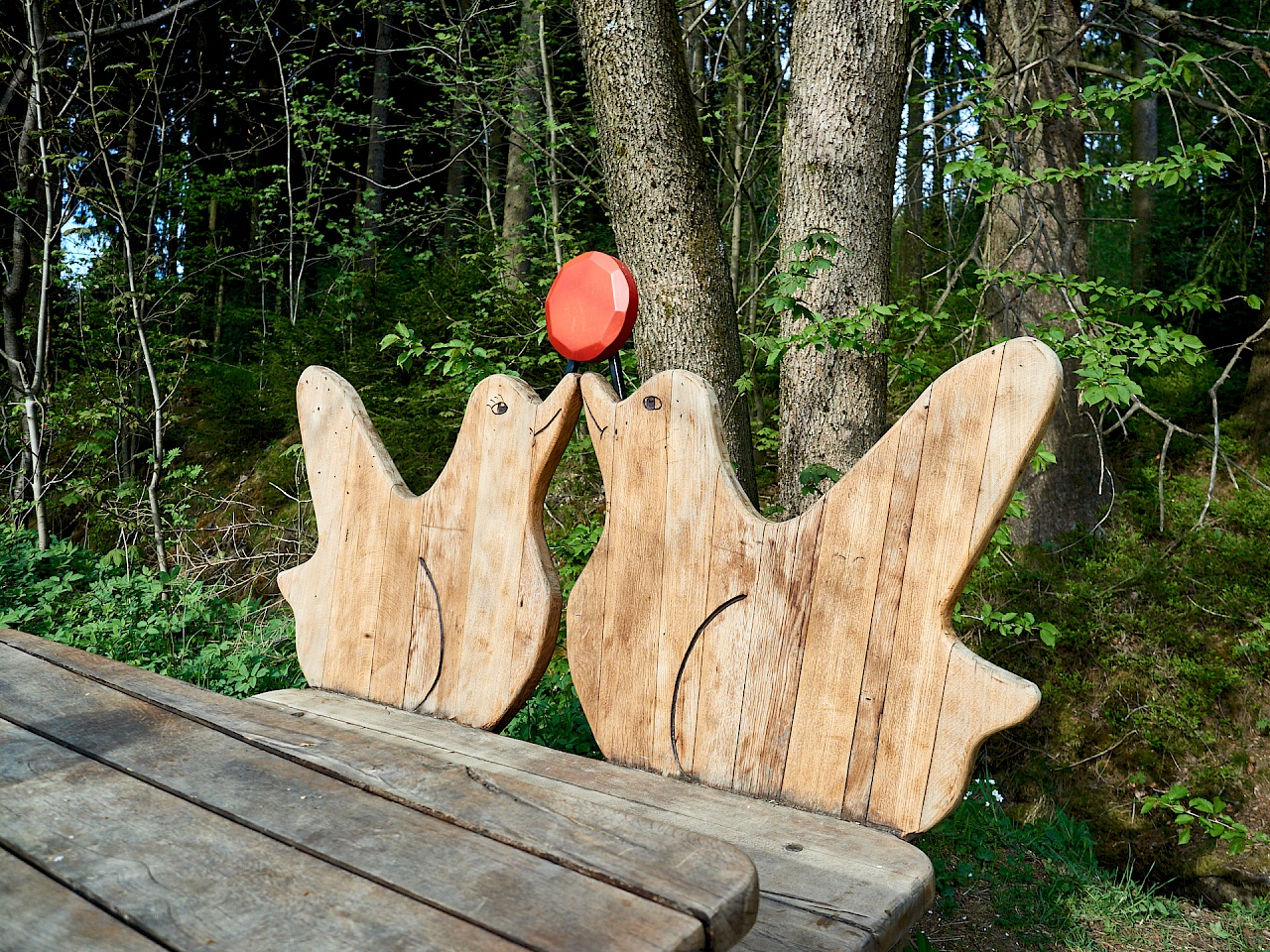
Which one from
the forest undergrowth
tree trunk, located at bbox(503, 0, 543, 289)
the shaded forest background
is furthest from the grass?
tree trunk, located at bbox(503, 0, 543, 289)

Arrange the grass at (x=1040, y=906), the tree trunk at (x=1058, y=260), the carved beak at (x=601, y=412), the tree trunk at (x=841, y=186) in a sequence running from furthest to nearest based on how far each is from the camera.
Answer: the tree trunk at (x=1058, y=260) → the tree trunk at (x=841, y=186) → the grass at (x=1040, y=906) → the carved beak at (x=601, y=412)

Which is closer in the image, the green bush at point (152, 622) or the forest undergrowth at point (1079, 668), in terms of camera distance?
the forest undergrowth at point (1079, 668)

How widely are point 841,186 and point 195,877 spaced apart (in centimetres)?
293

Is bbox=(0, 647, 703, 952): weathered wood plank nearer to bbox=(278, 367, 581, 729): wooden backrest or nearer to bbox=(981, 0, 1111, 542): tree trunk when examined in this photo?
bbox=(278, 367, 581, 729): wooden backrest

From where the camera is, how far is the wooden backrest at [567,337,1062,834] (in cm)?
168

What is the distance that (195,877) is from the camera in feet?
3.43

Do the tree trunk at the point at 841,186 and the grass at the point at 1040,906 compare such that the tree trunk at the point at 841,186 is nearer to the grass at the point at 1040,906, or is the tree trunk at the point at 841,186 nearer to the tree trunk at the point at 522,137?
the grass at the point at 1040,906

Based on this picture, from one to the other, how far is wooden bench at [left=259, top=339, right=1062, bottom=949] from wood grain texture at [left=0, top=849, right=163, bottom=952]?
59cm

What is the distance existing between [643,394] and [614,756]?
0.82 metres

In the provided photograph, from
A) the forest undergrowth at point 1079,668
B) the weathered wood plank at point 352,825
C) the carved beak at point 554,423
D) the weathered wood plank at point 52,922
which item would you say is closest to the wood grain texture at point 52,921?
the weathered wood plank at point 52,922

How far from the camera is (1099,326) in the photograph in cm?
321

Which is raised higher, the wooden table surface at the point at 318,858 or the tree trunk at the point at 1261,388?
the tree trunk at the point at 1261,388

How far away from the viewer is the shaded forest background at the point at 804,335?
334cm

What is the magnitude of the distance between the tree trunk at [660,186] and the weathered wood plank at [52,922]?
8.53 ft
